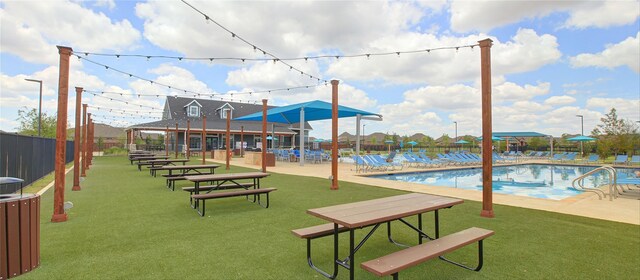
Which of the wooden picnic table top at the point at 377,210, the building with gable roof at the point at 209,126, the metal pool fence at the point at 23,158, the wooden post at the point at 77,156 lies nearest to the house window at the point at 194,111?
the building with gable roof at the point at 209,126

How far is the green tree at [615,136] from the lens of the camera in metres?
23.8

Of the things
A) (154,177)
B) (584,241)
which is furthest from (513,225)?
(154,177)

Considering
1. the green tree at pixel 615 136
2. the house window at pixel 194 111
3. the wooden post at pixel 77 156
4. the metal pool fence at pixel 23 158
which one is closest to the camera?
the metal pool fence at pixel 23 158

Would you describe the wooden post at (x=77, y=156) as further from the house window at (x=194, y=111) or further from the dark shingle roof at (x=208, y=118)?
the house window at (x=194, y=111)

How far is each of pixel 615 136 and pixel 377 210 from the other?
3089 cm

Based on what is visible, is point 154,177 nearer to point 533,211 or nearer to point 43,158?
point 43,158

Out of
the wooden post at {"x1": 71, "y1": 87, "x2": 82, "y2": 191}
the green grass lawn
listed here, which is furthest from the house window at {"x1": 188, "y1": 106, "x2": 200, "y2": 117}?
the green grass lawn

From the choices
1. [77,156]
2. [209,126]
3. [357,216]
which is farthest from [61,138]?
[209,126]

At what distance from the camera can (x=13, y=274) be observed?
2.84m

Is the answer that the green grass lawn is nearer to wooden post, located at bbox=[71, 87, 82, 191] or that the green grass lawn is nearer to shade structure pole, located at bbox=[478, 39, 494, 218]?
shade structure pole, located at bbox=[478, 39, 494, 218]

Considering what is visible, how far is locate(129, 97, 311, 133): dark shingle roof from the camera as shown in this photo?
29.2 meters

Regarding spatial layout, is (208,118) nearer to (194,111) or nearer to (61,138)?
(194,111)

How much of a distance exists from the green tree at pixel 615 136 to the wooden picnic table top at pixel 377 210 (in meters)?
28.7

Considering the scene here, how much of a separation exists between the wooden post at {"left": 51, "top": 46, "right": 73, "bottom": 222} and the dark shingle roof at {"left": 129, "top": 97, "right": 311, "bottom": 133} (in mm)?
24185
